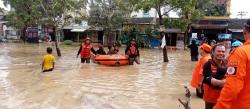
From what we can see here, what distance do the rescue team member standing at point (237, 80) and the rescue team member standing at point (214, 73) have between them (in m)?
1.69

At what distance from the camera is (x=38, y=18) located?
32.2 meters

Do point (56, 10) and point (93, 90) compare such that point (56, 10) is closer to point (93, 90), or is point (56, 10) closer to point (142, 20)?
point (93, 90)

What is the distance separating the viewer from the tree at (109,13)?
152ft

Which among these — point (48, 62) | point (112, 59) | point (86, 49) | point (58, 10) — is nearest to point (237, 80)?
point (48, 62)

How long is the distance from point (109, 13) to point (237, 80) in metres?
43.4

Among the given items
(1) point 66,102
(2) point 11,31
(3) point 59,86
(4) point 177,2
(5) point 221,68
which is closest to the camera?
(5) point 221,68

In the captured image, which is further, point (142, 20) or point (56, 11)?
point (142, 20)

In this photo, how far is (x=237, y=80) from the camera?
13.1 ft

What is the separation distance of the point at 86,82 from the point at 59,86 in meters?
1.59

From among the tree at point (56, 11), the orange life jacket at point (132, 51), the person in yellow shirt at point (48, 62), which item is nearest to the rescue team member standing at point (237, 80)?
the person in yellow shirt at point (48, 62)

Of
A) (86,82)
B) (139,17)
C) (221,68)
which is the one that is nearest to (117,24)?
(139,17)

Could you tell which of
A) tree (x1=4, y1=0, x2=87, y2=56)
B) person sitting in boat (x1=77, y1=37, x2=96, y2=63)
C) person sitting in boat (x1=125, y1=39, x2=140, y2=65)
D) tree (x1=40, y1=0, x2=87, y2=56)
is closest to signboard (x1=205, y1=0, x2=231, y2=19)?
tree (x1=4, y1=0, x2=87, y2=56)

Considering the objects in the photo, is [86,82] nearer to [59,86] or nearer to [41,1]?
[59,86]

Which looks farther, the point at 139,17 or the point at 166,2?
the point at 139,17
